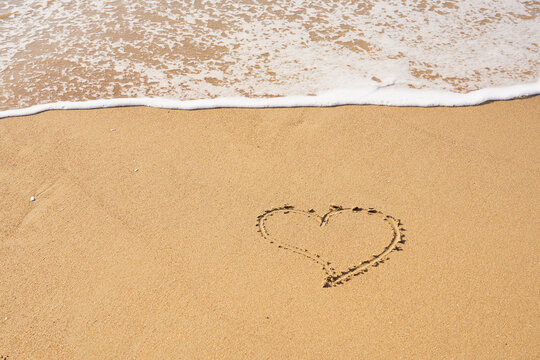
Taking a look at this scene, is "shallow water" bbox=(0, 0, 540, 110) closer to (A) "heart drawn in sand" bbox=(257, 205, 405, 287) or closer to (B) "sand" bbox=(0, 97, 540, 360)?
(B) "sand" bbox=(0, 97, 540, 360)

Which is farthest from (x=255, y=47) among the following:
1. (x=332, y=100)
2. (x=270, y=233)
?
(x=270, y=233)

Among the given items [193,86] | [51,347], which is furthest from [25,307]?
[193,86]

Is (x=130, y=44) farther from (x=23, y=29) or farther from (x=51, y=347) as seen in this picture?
(x=51, y=347)

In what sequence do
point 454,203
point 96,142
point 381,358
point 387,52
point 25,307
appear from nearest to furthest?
point 381,358 < point 25,307 < point 454,203 < point 96,142 < point 387,52

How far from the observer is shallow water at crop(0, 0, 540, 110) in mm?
4180

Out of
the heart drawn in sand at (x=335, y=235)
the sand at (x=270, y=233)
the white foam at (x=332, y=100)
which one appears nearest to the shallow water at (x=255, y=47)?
the white foam at (x=332, y=100)

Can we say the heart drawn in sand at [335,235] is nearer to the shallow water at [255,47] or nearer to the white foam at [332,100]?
the white foam at [332,100]

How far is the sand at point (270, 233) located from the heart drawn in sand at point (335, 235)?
1cm

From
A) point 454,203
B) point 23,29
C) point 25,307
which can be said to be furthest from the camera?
point 23,29

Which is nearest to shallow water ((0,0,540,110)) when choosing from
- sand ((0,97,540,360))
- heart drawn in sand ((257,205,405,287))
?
sand ((0,97,540,360))

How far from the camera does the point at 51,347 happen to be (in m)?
2.17

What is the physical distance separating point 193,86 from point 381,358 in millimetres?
2939

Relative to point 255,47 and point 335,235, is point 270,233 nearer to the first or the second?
point 335,235

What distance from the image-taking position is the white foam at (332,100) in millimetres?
3836
